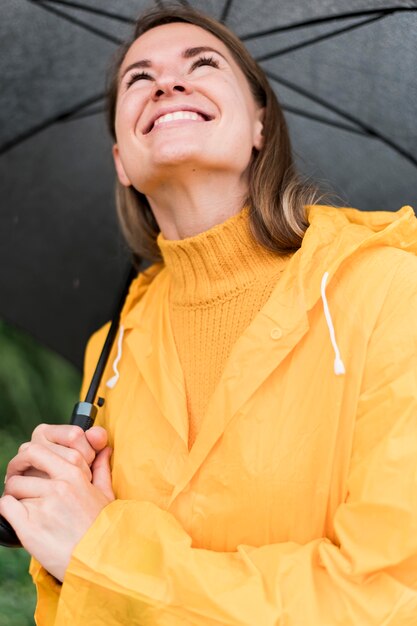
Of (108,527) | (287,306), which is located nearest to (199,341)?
(287,306)

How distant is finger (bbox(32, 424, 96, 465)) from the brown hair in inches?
29.1

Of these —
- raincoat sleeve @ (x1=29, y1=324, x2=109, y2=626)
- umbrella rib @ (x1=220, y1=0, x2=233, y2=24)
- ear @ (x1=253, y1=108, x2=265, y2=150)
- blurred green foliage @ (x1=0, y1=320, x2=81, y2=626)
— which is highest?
umbrella rib @ (x1=220, y1=0, x2=233, y2=24)

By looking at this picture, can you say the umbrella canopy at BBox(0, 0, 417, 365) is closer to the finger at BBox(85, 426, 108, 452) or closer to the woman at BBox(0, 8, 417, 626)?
the woman at BBox(0, 8, 417, 626)

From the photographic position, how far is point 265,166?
2.68 meters

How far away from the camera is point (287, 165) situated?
9.06 feet

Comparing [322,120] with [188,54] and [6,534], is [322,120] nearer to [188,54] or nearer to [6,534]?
[188,54]

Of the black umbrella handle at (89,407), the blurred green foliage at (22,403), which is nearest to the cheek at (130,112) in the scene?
the black umbrella handle at (89,407)

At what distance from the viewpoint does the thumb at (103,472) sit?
2329 millimetres

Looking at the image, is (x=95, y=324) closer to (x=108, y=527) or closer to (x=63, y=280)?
(x=63, y=280)

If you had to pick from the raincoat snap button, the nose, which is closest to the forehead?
Answer: the nose

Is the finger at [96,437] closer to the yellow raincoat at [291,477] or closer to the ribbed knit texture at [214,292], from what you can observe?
the yellow raincoat at [291,477]

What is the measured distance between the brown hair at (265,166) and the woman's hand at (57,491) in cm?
75

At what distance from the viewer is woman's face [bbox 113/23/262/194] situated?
2.49 m

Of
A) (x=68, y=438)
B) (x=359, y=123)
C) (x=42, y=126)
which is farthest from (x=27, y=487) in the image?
(x=359, y=123)
